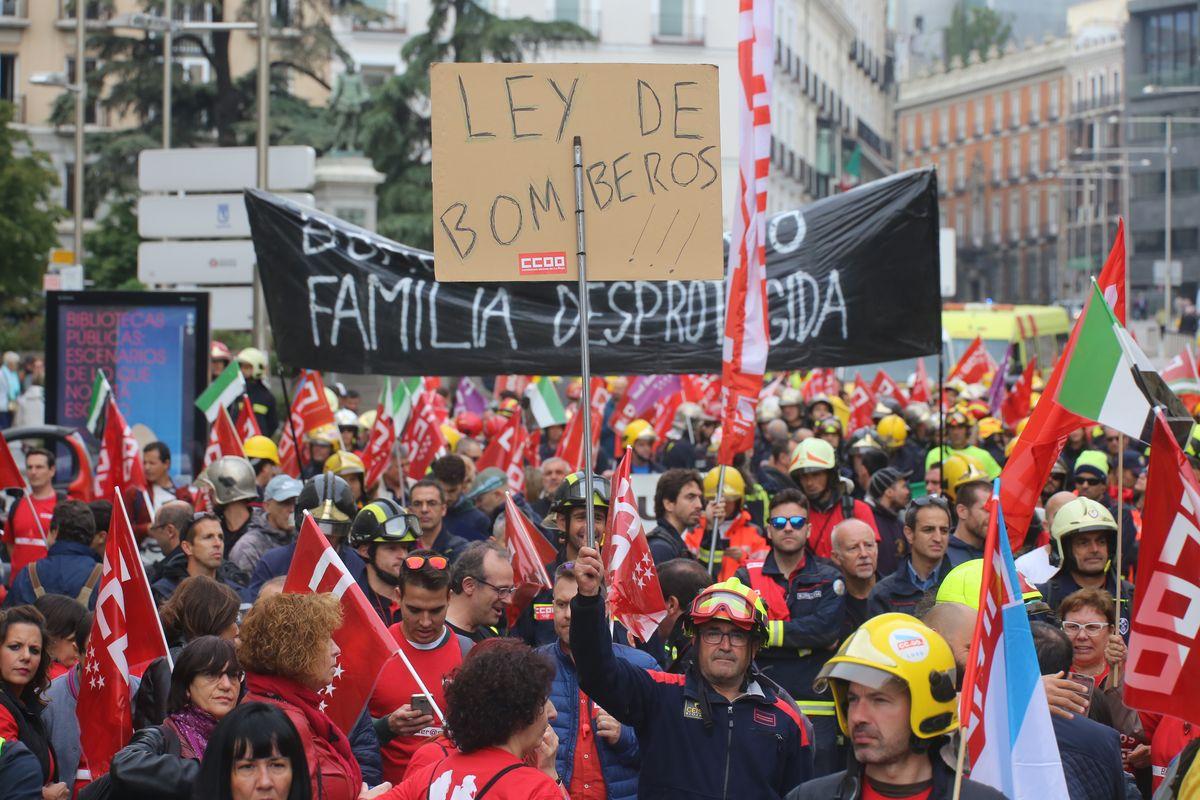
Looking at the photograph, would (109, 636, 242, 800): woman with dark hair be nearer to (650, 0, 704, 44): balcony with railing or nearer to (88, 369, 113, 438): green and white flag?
(88, 369, 113, 438): green and white flag

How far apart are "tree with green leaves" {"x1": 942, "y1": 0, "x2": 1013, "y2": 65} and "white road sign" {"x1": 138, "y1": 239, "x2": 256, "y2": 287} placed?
354ft

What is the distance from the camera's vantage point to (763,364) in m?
8.16

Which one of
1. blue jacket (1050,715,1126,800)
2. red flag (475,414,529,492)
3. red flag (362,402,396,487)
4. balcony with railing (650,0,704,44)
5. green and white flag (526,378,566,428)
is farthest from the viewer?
balcony with railing (650,0,704,44)

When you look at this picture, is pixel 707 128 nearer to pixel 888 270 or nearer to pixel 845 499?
pixel 888 270

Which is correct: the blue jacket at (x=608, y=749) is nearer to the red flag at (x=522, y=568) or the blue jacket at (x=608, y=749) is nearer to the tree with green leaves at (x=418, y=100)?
the red flag at (x=522, y=568)

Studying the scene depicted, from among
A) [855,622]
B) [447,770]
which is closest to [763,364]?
[855,622]

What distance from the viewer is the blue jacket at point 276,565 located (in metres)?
7.83

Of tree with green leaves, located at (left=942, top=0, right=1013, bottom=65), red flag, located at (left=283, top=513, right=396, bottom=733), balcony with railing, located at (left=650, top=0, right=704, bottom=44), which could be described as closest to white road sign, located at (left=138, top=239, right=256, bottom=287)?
red flag, located at (left=283, top=513, right=396, bottom=733)

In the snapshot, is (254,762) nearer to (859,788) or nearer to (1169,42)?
(859,788)

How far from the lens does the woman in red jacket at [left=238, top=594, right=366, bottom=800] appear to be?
4.84 m

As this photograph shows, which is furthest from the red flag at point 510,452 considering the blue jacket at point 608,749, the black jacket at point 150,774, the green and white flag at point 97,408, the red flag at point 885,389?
the red flag at point 885,389

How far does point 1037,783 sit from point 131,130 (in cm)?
3685

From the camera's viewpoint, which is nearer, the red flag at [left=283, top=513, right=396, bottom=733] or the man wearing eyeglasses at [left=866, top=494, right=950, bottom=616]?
the red flag at [left=283, top=513, right=396, bottom=733]

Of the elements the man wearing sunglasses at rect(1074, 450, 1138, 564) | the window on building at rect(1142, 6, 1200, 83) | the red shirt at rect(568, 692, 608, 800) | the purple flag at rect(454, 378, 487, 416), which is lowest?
the red shirt at rect(568, 692, 608, 800)
